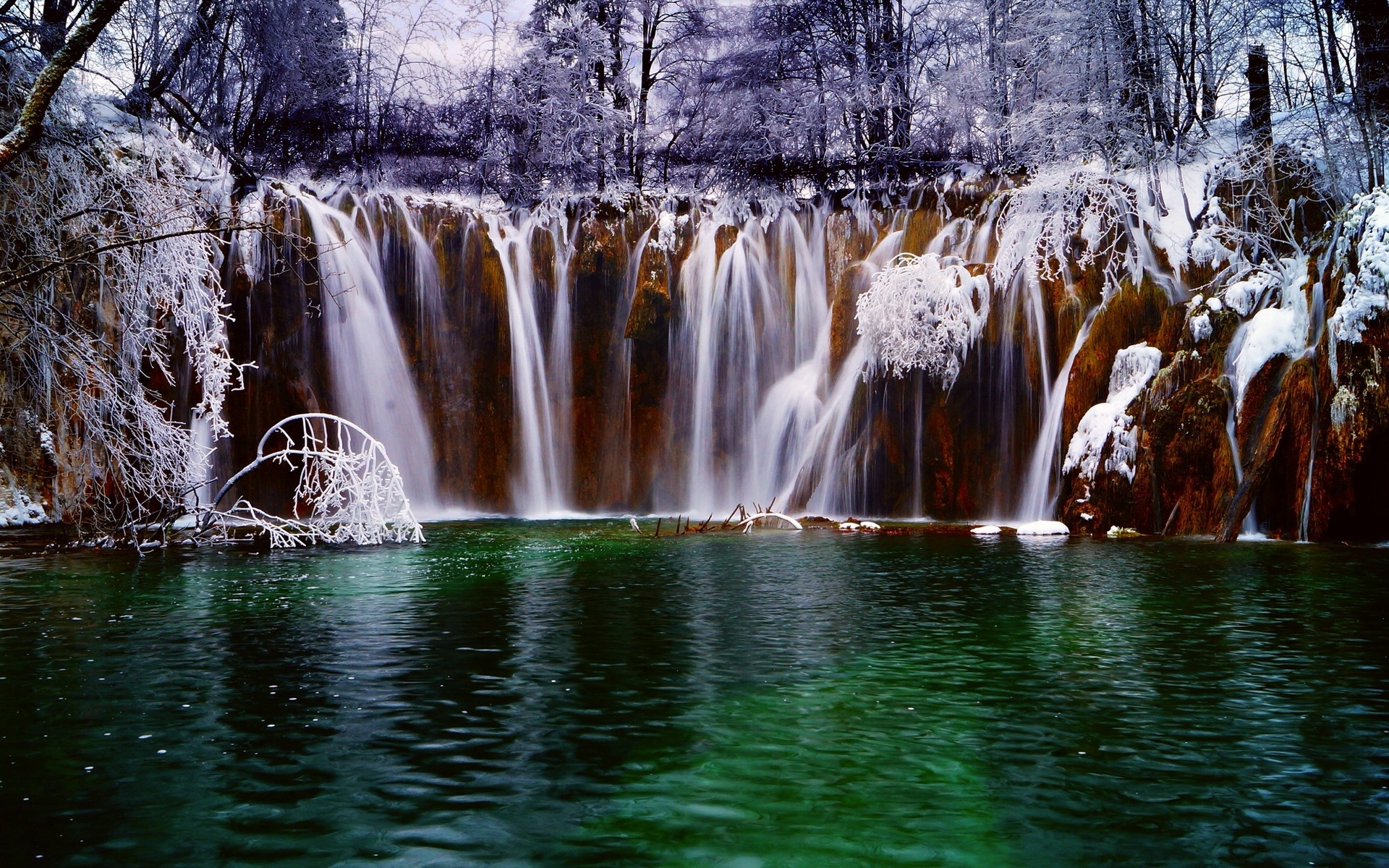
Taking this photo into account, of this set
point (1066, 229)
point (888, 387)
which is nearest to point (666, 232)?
point (888, 387)

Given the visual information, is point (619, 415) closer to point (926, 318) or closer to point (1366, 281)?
point (926, 318)

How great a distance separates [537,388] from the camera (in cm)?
2248

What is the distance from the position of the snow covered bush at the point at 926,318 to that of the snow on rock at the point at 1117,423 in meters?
2.63

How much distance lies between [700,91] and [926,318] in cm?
1252

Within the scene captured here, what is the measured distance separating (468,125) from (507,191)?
2.44m

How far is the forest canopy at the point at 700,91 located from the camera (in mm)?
21703

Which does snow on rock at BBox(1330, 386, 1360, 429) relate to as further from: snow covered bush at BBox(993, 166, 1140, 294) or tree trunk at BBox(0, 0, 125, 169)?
tree trunk at BBox(0, 0, 125, 169)

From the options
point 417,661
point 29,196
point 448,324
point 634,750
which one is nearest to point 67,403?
point 29,196

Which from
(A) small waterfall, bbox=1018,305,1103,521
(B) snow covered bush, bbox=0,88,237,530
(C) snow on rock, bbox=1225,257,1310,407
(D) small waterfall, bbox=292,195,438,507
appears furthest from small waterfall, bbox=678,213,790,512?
(B) snow covered bush, bbox=0,88,237,530

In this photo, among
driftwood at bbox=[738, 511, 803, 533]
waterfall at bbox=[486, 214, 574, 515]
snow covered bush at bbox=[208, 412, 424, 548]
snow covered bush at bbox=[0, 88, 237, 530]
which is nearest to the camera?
snow covered bush at bbox=[0, 88, 237, 530]

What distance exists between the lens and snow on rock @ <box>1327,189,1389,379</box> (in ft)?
45.7

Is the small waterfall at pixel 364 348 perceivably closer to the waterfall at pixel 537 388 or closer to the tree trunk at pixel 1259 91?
the waterfall at pixel 537 388

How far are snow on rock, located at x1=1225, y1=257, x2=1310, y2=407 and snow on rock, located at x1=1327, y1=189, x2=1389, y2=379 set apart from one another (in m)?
0.64

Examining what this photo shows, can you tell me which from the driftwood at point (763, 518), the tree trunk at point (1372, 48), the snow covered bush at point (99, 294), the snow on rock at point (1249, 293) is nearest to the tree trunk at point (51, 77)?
the snow covered bush at point (99, 294)
